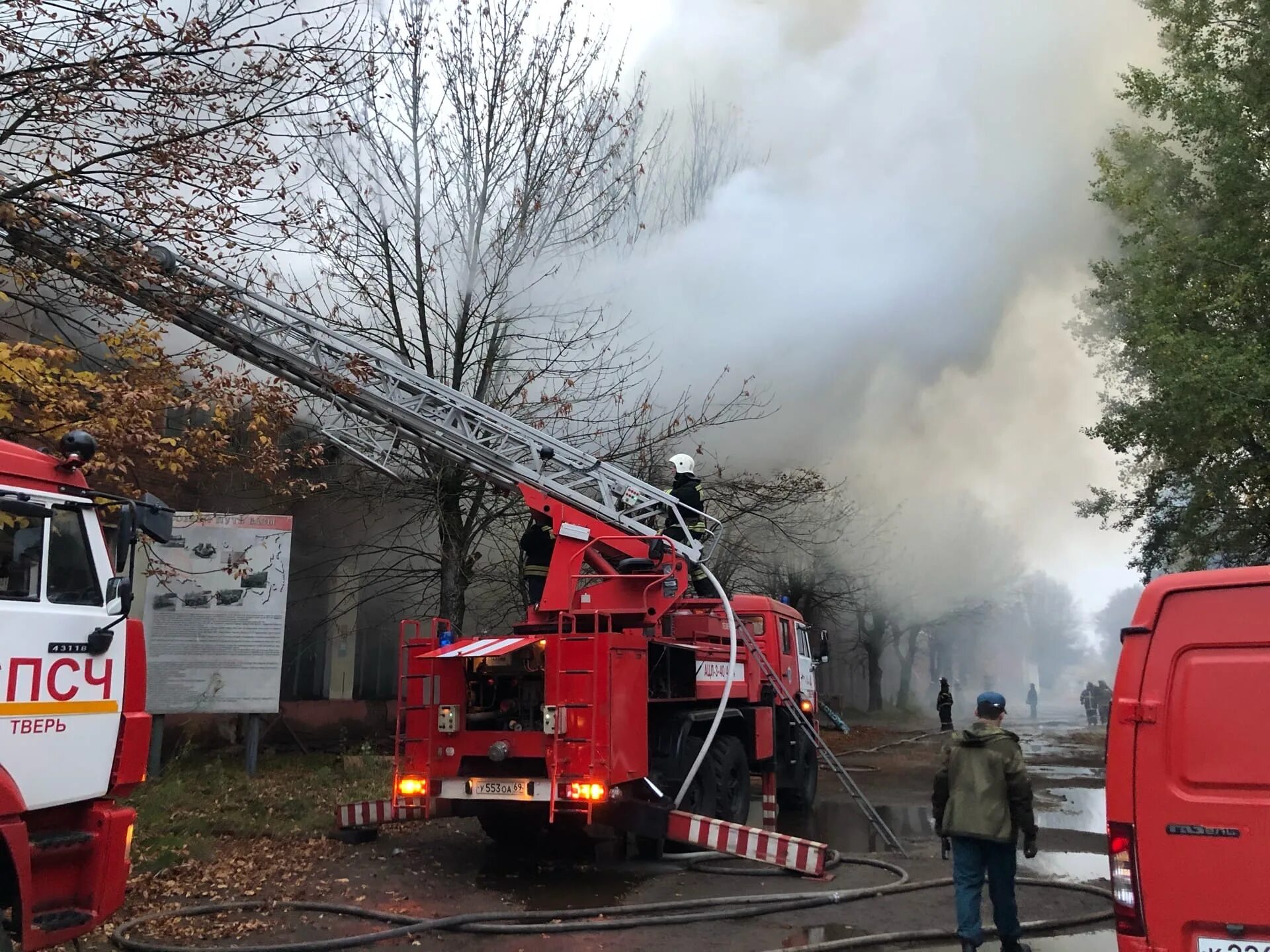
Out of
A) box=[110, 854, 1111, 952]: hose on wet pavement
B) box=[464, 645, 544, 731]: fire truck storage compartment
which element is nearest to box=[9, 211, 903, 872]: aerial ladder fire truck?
box=[464, 645, 544, 731]: fire truck storage compartment

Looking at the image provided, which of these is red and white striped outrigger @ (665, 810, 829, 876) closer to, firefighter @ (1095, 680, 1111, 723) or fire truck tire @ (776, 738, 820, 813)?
fire truck tire @ (776, 738, 820, 813)

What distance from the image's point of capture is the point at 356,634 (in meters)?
15.8

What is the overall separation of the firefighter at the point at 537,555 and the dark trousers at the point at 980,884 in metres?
4.49

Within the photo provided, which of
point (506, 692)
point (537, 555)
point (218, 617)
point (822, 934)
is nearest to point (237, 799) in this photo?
point (218, 617)

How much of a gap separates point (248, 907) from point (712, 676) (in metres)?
4.57

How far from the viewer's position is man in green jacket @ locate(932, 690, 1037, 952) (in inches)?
213

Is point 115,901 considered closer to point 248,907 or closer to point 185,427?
point 248,907

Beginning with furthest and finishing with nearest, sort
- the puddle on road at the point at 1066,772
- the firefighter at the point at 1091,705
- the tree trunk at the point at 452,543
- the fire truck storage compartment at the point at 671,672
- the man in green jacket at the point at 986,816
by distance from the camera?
the firefighter at the point at 1091,705
the puddle on road at the point at 1066,772
the tree trunk at the point at 452,543
the fire truck storage compartment at the point at 671,672
the man in green jacket at the point at 986,816

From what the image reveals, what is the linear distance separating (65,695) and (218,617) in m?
6.11

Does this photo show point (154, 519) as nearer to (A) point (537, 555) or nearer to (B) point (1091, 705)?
(A) point (537, 555)

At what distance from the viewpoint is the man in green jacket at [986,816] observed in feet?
17.7

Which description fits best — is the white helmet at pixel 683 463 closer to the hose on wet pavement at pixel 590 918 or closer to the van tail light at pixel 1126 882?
the hose on wet pavement at pixel 590 918

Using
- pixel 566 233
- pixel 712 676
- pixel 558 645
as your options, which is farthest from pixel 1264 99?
pixel 558 645

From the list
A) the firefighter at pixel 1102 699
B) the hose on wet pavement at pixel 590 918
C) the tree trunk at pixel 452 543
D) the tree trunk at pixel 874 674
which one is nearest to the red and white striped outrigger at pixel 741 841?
the hose on wet pavement at pixel 590 918
